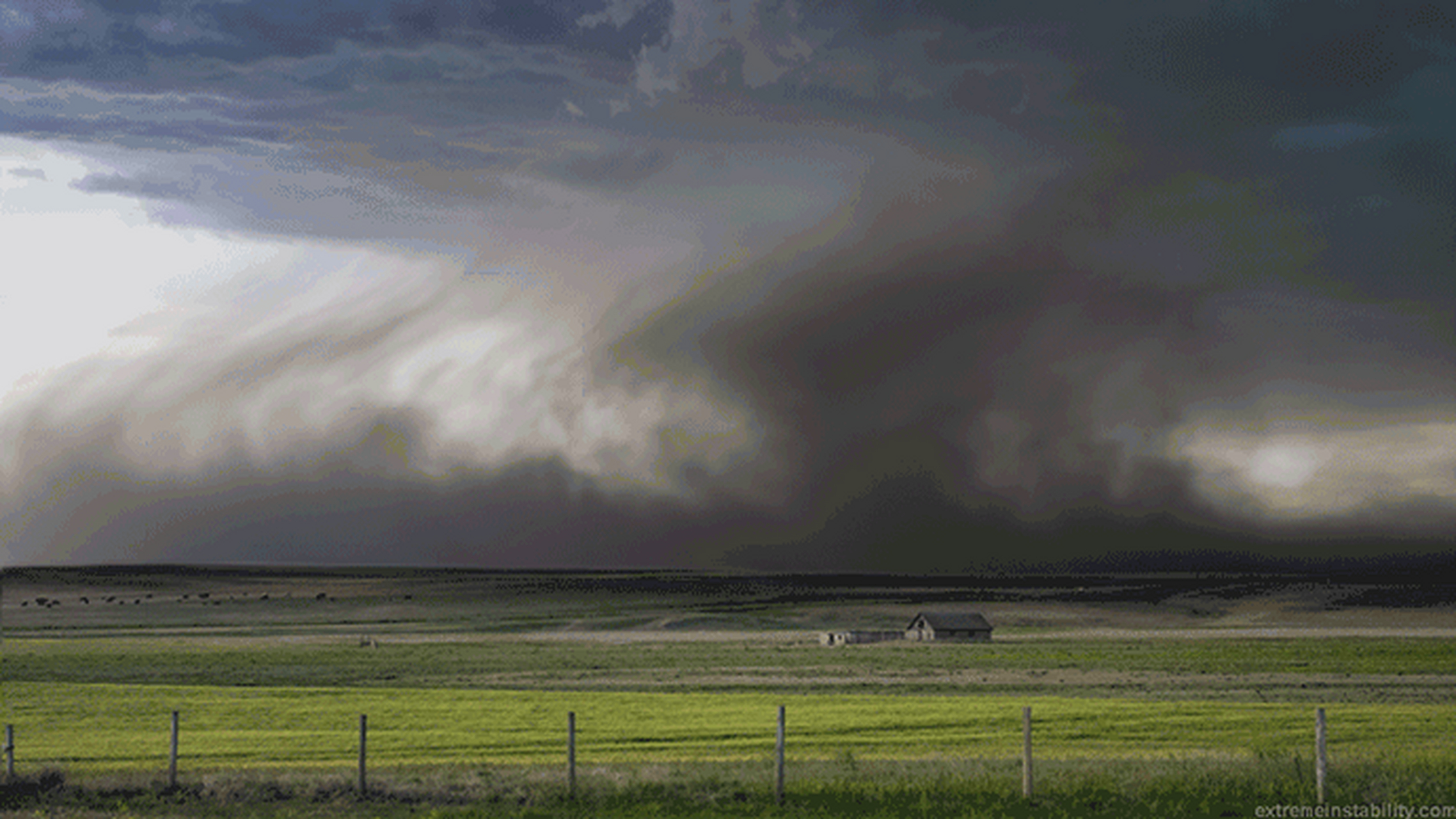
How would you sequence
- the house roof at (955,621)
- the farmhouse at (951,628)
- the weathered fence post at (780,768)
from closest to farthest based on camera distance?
the weathered fence post at (780,768)
the farmhouse at (951,628)
the house roof at (955,621)

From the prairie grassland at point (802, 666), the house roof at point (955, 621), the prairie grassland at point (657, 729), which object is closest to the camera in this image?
the prairie grassland at point (657, 729)

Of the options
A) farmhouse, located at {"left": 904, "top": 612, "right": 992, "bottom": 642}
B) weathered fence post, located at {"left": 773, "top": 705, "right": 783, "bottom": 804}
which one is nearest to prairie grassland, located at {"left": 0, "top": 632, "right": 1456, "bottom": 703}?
farmhouse, located at {"left": 904, "top": 612, "right": 992, "bottom": 642}

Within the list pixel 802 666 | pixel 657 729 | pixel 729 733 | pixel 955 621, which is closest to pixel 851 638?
pixel 955 621

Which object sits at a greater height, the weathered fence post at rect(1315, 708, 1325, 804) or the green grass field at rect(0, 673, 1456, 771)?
the weathered fence post at rect(1315, 708, 1325, 804)

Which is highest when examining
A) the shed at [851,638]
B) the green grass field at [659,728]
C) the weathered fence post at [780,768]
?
A: the weathered fence post at [780,768]

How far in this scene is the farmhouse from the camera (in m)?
138

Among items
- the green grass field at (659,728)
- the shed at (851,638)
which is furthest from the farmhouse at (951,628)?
the green grass field at (659,728)

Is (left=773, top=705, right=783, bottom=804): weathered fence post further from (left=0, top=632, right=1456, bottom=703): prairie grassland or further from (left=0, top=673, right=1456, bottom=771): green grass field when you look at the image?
(left=0, top=632, right=1456, bottom=703): prairie grassland

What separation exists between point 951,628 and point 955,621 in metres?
1.60

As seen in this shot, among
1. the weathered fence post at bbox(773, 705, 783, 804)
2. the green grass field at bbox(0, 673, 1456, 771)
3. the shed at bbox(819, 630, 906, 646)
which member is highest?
the weathered fence post at bbox(773, 705, 783, 804)

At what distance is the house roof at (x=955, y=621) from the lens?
138875mm

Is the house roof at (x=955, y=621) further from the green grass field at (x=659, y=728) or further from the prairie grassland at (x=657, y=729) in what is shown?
the prairie grassland at (x=657, y=729)

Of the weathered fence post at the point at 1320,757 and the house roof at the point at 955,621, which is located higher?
the weathered fence post at the point at 1320,757

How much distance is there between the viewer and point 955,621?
140125mm
